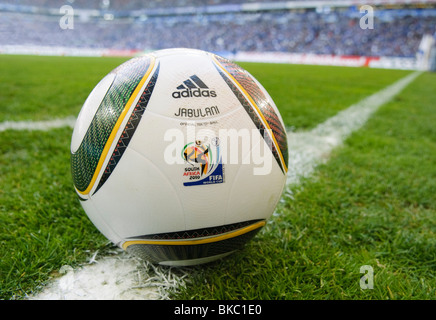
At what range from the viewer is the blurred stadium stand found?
33.2 m

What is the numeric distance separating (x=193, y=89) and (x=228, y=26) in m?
46.3

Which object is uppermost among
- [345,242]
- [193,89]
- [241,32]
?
[241,32]

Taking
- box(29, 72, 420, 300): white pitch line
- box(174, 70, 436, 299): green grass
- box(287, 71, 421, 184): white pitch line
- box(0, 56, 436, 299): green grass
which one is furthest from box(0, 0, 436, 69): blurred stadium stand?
box(29, 72, 420, 300): white pitch line

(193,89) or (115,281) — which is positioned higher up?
(193,89)

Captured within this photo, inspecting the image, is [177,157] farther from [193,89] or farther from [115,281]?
[115,281]

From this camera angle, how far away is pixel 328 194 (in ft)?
7.81

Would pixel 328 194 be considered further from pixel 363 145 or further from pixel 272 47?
pixel 272 47

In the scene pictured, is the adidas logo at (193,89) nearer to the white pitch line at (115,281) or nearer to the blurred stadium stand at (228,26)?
the white pitch line at (115,281)

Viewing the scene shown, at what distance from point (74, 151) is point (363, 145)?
312 centimetres

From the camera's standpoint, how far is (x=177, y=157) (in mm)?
1229

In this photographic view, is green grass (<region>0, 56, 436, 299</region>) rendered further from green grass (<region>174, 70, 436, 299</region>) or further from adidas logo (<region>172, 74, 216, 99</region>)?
adidas logo (<region>172, 74, 216, 99</region>)

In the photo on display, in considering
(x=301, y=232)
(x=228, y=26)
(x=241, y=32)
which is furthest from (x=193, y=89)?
(x=228, y=26)

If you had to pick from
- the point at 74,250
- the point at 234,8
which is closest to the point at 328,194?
the point at 74,250

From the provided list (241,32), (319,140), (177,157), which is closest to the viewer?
(177,157)
